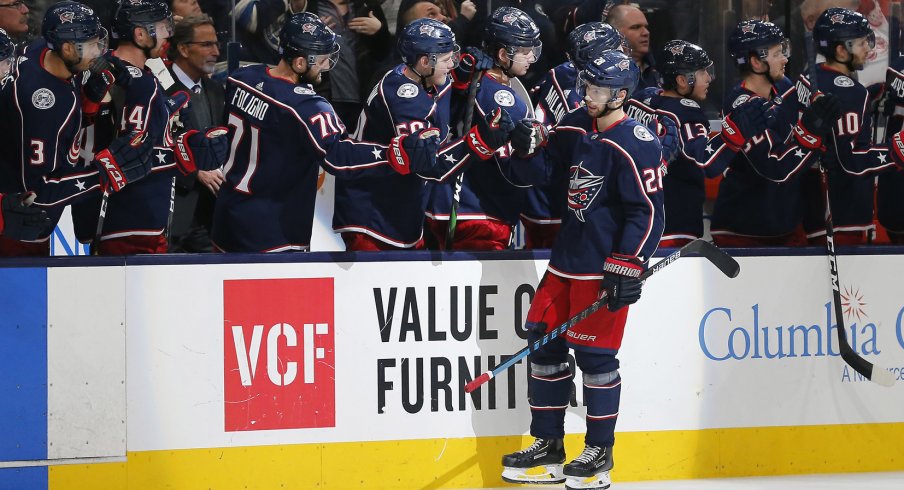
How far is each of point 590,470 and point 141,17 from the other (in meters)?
2.27

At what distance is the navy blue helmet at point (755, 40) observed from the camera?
16.8 feet

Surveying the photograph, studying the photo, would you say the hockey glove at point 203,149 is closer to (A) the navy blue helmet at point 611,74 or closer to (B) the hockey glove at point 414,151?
(B) the hockey glove at point 414,151

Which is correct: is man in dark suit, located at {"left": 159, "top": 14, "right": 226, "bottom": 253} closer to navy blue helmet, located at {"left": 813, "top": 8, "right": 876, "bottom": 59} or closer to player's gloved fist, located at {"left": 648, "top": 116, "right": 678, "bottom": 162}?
player's gloved fist, located at {"left": 648, "top": 116, "right": 678, "bottom": 162}

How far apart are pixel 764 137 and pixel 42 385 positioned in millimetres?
2722

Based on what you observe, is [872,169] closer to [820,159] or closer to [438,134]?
[820,159]

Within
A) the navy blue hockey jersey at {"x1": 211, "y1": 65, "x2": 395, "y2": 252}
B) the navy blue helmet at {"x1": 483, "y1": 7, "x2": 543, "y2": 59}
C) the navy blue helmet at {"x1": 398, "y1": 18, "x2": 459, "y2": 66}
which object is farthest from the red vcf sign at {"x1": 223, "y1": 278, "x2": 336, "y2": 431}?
the navy blue helmet at {"x1": 483, "y1": 7, "x2": 543, "y2": 59}

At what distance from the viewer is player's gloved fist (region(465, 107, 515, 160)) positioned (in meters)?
4.36

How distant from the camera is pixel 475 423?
14.6 feet

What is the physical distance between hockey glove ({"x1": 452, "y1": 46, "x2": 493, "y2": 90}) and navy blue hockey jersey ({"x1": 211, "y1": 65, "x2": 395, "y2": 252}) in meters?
0.62

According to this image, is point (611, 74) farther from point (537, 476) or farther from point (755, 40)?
point (537, 476)

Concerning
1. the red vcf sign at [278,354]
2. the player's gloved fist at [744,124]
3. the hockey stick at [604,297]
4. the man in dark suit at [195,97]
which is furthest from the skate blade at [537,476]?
the man in dark suit at [195,97]

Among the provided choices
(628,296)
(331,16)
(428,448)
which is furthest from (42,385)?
(331,16)

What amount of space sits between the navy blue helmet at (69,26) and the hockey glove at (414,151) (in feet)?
3.64

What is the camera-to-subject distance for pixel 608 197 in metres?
4.20
